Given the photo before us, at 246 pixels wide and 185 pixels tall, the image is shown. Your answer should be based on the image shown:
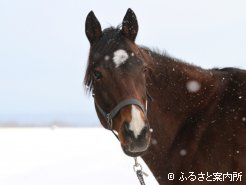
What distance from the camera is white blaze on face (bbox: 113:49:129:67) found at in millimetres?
3863

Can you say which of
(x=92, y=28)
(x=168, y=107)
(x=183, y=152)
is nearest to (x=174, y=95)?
(x=168, y=107)

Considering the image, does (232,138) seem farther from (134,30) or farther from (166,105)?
(134,30)

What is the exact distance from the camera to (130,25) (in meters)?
4.29

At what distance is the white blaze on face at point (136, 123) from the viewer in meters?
3.58

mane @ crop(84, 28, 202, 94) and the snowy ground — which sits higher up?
mane @ crop(84, 28, 202, 94)

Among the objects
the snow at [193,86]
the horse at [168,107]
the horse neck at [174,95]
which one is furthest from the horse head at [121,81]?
the snow at [193,86]

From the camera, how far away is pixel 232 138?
4.09 m

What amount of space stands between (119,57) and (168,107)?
0.98m

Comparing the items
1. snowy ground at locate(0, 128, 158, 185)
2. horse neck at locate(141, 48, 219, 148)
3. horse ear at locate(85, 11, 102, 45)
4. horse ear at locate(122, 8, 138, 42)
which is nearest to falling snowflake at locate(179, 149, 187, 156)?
horse neck at locate(141, 48, 219, 148)

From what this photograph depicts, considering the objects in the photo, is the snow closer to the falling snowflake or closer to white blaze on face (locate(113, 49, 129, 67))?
the falling snowflake

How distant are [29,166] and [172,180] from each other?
10112mm

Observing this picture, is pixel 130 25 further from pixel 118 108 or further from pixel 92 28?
pixel 118 108

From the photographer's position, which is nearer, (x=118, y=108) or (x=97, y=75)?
(x=118, y=108)

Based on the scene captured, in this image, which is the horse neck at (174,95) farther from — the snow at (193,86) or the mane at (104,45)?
the mane at (104,45)
